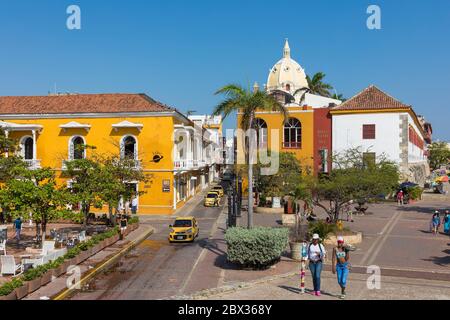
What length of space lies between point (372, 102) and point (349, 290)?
35.0m

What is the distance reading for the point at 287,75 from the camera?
107 metres

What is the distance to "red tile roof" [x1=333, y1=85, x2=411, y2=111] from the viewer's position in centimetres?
4500

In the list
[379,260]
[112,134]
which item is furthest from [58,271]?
[112,134]

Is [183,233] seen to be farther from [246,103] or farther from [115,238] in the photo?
[246,103]

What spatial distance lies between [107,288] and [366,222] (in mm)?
19364

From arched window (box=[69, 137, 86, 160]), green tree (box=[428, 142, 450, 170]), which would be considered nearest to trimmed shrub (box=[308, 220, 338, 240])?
arched window (box=[69, 137, 86, 160])

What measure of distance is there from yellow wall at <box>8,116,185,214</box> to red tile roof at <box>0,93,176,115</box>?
0.80 m

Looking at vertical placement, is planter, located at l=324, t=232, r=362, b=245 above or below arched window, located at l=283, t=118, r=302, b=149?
below

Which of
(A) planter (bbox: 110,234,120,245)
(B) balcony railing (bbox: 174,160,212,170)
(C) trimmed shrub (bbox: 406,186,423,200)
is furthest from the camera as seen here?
(C) trimmed shrub (bbox: 406,186,423,200)

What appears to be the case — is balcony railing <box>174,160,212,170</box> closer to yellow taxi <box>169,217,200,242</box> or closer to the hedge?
yellow taxi <box>169,217,200,242</box>

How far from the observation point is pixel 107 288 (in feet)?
50.1
